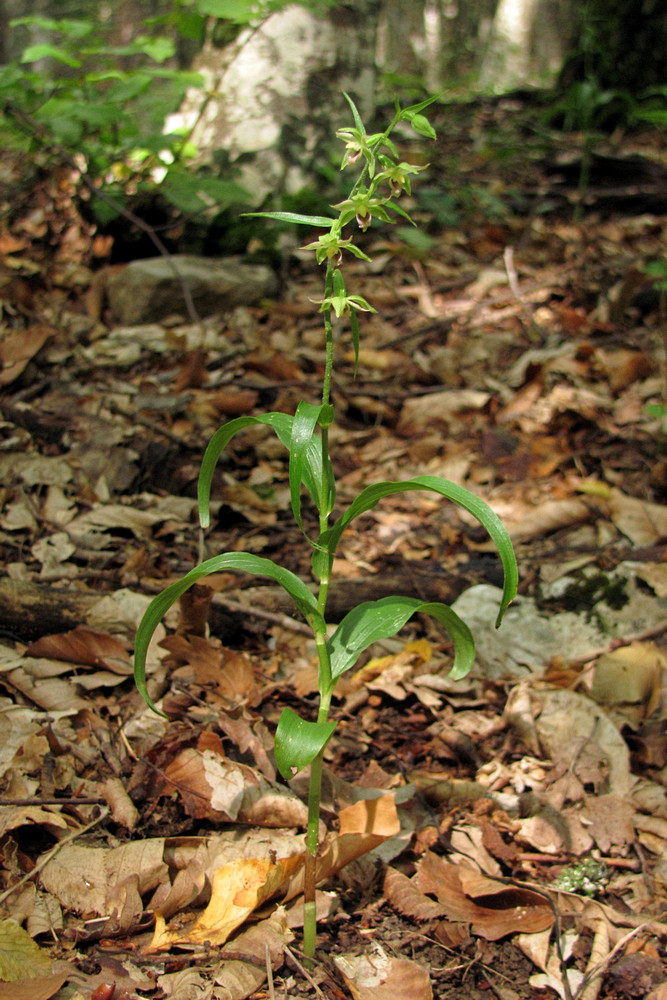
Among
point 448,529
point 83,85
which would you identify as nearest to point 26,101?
point 83,85

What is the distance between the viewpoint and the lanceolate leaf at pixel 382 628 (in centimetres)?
135

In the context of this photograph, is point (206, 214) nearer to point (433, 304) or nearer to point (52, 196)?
point (52, 196)

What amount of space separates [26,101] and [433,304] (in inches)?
99.4

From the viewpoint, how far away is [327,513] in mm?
1326

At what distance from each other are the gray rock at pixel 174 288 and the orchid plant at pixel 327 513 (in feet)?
8.51

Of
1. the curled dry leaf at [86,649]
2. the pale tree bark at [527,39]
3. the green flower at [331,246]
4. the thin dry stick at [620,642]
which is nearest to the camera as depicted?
the green flower at [331,246]

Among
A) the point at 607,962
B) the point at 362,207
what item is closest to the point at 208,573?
the point at 362,207

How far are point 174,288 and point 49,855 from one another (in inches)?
117

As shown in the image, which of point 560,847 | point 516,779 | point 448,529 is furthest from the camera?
point 448,529

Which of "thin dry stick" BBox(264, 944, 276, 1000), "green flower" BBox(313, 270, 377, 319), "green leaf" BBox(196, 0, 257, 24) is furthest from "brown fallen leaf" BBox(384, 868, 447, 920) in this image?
"green leaf" BBox(196, 0, 257, 24)

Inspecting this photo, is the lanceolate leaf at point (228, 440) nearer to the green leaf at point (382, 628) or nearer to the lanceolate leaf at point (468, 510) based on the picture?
the lanceolate leaf at point (468, 510)

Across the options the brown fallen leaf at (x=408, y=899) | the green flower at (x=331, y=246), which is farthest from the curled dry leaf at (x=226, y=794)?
the green flower at (x=331, y=246)

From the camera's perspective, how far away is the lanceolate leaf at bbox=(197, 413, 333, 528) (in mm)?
1279

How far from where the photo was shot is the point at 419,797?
178 centimetres
